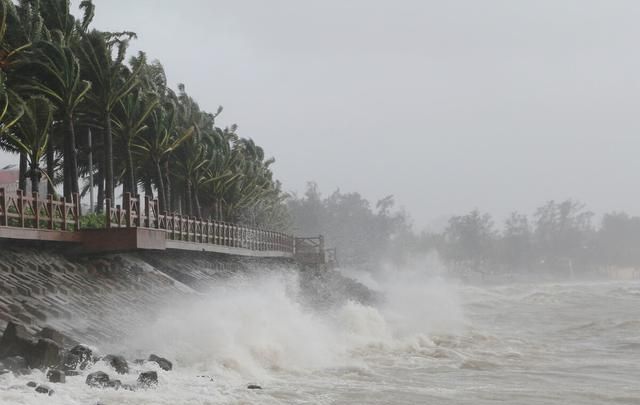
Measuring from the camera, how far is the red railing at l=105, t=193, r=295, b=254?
972 inches

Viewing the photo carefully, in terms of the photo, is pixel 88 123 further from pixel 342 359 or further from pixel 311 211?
pixel 311 211

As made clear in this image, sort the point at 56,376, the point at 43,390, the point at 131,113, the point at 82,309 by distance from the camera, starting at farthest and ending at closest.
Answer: the point at 131,113 < the point at 82,309 < the point at 56,376 < the point at 43,390

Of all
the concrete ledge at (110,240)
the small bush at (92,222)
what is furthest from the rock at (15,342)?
the small bush at (92,222)

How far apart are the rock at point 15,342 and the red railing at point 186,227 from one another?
1158 centimetres

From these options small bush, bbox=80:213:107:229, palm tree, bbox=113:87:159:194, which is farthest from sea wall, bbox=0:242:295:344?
palm tree, bbox=113:87:159:194

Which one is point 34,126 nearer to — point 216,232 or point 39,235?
point 39,235

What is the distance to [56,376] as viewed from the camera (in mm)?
10719

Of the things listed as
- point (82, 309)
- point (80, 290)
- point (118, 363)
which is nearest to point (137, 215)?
point (80, 290)

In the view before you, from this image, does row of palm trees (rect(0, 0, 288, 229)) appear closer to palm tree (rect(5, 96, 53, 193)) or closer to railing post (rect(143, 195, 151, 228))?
palm tree (rect(5, 96, 53, 193))

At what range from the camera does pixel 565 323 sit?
33.9 meters

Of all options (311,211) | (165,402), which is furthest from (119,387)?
(311,211)

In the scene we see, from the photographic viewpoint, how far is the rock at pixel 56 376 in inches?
420

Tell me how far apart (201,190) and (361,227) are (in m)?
98.6

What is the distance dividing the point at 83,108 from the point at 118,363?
74.1 ft
